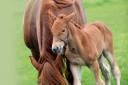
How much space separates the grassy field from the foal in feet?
5.25

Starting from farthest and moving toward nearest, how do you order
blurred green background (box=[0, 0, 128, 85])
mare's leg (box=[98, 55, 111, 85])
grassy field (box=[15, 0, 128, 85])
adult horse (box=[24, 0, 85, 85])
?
grassy field (box=[15, 0, 128, 85]) < mare's leg (box=[98, 55, 111, 85]) < adult horse (box=[24, 0, 85, 85]) < blurred green background (box=[0, 0, 128, 85])

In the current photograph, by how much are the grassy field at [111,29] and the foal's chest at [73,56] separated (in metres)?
2.24

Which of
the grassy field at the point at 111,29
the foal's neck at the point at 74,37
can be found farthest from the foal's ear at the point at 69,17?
the grassy field at the point at 111,29

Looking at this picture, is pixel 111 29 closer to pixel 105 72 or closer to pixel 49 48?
pixel 105 72

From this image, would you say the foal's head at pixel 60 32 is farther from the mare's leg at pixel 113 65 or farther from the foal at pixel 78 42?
the mare's leg at pixel 113 65

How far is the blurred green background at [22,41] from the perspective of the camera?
723 cm

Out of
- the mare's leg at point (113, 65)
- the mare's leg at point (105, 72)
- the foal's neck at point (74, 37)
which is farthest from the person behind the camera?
the mare's leg at point (105, 72)

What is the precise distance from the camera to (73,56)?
784 centimetres

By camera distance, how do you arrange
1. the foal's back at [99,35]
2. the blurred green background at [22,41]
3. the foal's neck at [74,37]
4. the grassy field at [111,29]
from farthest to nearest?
the grassy field at [111,29] → the foal's back at [99,35] → the foal's neck at [74,37] → the blurred green background at [22,41]

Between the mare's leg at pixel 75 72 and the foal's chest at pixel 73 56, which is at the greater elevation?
the foal's chest at pixel 73 56

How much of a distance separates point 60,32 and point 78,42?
496mm

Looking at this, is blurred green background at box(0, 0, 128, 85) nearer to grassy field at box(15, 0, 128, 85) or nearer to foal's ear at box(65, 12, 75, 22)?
grassy field at box(15, 0, 128, 85)

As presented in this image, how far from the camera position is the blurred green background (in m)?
7.23

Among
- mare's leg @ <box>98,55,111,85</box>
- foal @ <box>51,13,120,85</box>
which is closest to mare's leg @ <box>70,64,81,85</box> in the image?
foal @ <box>51,13,120,85</box>
